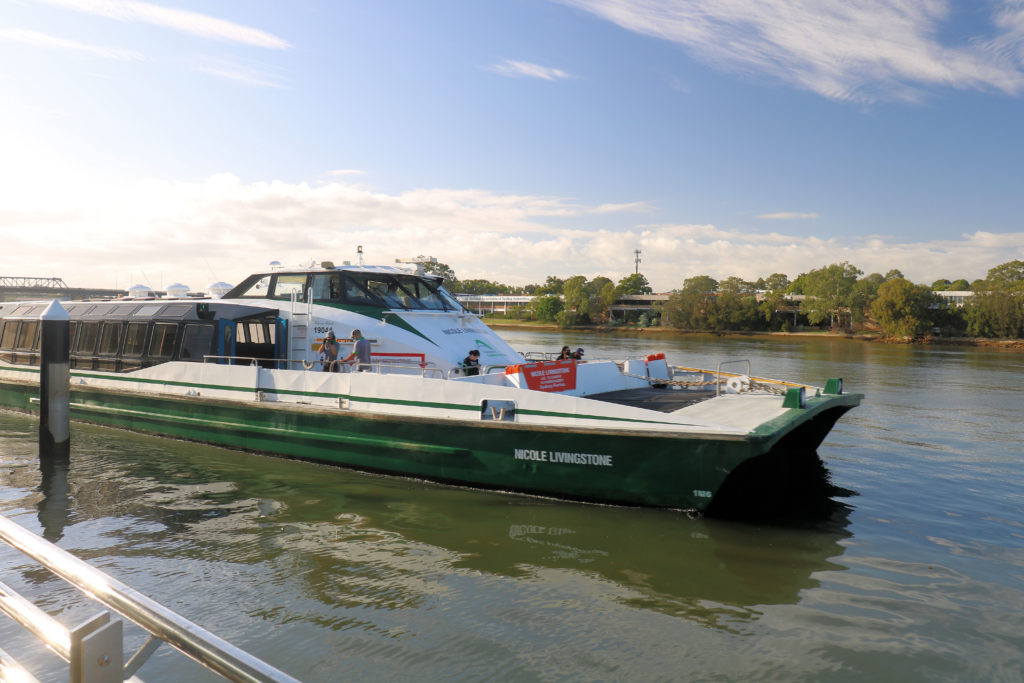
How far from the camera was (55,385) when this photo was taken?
12852 mm

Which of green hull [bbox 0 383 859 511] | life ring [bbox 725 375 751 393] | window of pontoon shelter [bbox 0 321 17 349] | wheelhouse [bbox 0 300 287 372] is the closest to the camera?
green hull [bbox 0 383 859 511]

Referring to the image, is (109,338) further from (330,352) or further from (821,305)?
(821,305)

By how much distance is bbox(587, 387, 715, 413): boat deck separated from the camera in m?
10.4

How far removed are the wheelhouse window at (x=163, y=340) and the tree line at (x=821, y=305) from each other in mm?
72820

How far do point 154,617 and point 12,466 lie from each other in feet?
41.7

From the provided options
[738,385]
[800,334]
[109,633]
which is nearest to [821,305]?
[800,334]

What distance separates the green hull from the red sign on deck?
3.17 feet

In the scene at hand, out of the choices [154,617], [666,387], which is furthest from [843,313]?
[154,617]

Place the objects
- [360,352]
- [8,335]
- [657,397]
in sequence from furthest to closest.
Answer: [8,335] → [360,352] → [657,397]

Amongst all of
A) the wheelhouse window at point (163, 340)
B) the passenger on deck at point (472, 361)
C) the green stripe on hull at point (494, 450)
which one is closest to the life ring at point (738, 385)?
the green stripe on hull at point (494, 450)

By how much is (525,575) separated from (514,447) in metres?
2.33

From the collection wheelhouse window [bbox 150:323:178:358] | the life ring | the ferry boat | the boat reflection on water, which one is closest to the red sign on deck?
the ferry boat

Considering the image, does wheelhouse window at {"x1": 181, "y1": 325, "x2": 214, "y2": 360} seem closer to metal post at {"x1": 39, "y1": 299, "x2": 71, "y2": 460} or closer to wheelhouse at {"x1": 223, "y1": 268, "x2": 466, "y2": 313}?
wheelhouse at {"x1": 223, "y1": 268, "x2": 466, "y2": 313}

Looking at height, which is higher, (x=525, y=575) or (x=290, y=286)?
(x=290, y=286)
